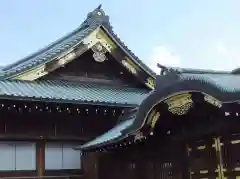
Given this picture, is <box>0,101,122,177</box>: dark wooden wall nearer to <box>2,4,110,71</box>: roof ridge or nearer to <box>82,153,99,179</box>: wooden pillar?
<box>82,153,99,179</box>: wooden pillar

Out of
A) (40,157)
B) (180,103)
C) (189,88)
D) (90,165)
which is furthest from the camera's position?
(90,165)

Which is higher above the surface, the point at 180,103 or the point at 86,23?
the point at 86,23

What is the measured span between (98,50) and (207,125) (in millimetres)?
6196

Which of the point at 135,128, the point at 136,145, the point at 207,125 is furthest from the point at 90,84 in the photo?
the point at 207,125

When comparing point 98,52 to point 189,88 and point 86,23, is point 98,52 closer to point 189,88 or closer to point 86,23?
point 86,23

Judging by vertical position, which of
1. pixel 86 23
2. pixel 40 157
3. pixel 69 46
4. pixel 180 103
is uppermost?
pixel 86 23

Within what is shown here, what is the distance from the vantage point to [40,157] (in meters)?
12.0

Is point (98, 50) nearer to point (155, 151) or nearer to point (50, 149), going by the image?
point (50, 149)

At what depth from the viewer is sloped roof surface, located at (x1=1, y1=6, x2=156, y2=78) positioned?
515 inches

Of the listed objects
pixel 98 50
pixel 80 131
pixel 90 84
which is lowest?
pixel 80 131

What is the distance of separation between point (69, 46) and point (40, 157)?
11.2 feet

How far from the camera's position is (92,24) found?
14.6 meters

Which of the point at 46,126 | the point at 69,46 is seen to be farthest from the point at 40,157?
the point at 69,46

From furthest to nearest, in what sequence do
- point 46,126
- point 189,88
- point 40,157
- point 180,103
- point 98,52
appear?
point 98,52 < point 46,126 < point 40,157 < point 180,103 < point 189,88
